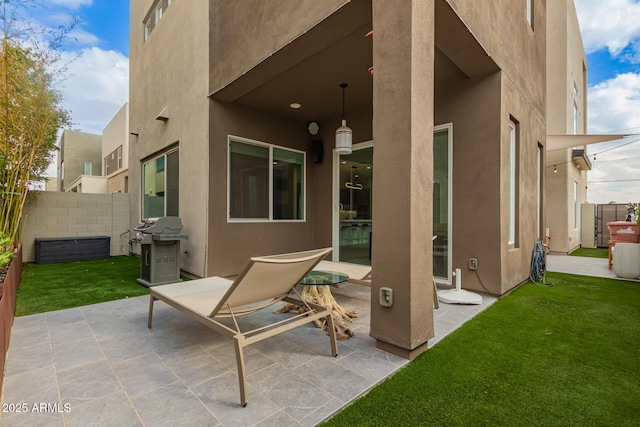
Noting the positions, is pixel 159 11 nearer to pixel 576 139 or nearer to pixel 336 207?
pixel 336 207

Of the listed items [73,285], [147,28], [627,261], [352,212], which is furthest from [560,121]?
[73,285]

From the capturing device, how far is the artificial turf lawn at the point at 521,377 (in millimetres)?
1721

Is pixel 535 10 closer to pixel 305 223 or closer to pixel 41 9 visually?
pixel 305 223

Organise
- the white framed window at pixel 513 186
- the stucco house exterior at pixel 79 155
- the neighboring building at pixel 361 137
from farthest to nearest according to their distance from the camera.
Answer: the stucco house exterior at pixel 79 155 → the white framed window at pixel 513 186 → the neighboring building at pixel 361 137

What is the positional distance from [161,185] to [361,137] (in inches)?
183

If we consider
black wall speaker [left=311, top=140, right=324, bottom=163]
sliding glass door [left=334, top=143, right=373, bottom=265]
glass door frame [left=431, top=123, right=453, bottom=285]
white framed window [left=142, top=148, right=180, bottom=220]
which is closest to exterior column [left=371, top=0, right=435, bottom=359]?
glass door frame [left=431, top=123, right=453, bottom=285]

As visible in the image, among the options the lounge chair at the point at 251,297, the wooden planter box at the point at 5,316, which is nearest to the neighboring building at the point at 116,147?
the wooden planter box at the point at 5,316

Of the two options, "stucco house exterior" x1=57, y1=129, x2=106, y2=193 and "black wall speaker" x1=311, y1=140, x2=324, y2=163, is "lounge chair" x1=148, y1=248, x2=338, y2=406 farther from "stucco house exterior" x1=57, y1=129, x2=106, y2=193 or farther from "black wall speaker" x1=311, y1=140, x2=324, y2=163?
"stucco house exterior" x1=57, y1=129, x2=106, y2=193

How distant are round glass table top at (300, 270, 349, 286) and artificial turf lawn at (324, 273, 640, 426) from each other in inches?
42.7

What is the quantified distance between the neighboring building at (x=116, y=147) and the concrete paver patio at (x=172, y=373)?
37.5 feet

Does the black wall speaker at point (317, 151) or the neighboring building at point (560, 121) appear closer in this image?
the black wall speaker at point (317, 151)

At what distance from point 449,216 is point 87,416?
452 cm

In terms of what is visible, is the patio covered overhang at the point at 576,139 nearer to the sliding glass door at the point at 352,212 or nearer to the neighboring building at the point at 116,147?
the sliding glass door at the point at 352,212

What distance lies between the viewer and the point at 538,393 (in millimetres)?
1962
